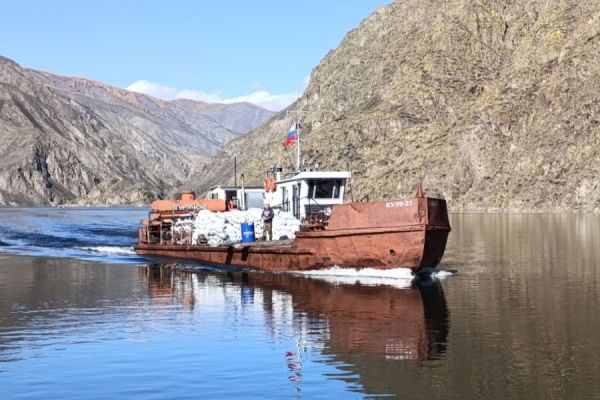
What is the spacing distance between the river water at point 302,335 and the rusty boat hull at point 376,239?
0.93m

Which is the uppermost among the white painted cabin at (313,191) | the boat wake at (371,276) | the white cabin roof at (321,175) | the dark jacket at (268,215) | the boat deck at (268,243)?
the white cabin roof at (321,175)

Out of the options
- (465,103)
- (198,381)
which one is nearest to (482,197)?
(465,103)

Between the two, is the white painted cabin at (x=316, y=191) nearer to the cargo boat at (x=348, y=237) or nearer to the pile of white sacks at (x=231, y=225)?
the cargo boat at (x=348, y=237)

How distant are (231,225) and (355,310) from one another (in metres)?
20.4

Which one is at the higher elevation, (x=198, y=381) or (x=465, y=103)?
(x=465, y=103)

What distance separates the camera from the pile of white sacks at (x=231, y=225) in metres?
43.7

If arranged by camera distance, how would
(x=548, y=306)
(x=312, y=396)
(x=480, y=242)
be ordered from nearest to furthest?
(x=312, y=396) < (x=548, y=306) < (x=480, y=242)

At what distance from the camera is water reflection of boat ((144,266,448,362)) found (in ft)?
70.3

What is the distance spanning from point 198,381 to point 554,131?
492 feet

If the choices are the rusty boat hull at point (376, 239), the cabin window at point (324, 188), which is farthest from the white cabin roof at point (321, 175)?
the rusty boat hull at point (376, 239)

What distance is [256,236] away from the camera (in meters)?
45.5

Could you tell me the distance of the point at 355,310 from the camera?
27609 millimetres

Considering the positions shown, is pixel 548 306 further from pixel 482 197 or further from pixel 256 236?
pixel 482 197

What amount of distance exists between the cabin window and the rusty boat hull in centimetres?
410
